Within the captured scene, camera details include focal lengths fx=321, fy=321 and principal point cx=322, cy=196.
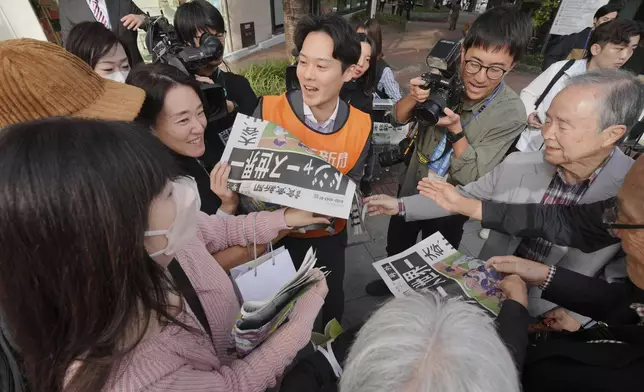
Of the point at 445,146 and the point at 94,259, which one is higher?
the point at 94,259

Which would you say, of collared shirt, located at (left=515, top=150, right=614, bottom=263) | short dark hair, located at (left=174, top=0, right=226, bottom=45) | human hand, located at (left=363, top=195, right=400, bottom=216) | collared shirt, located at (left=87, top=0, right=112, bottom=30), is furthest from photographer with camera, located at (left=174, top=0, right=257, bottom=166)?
collared shirt, located at (left=515, top=150, right=614, bottom=263)

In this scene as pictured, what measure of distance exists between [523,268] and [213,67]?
8.37 ft

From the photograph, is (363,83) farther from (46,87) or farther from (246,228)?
(46,87)

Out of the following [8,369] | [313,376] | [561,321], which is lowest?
[561,321]

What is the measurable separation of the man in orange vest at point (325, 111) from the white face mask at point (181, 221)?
0.97 m

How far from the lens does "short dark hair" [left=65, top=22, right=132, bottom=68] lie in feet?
6.79

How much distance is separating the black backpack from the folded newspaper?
1.79 feet

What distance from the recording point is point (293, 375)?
1061 millimetres

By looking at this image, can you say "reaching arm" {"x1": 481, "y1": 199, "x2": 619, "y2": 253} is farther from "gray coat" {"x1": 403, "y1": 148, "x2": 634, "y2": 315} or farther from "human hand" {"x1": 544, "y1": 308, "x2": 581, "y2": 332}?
"human hand" {"x1": 544, "y1": 308, "x2": 581, "y2": 332}

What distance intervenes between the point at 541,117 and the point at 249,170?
2.59m

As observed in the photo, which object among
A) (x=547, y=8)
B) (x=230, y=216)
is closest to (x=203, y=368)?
(x=230, y=216)

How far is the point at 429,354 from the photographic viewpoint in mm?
694

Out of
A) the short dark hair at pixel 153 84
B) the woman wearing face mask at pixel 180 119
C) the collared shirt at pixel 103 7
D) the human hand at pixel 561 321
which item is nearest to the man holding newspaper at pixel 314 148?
the woman wearing face mask at pixel 180 119

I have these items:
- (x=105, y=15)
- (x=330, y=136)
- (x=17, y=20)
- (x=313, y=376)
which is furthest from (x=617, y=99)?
(x=17, y=20)
